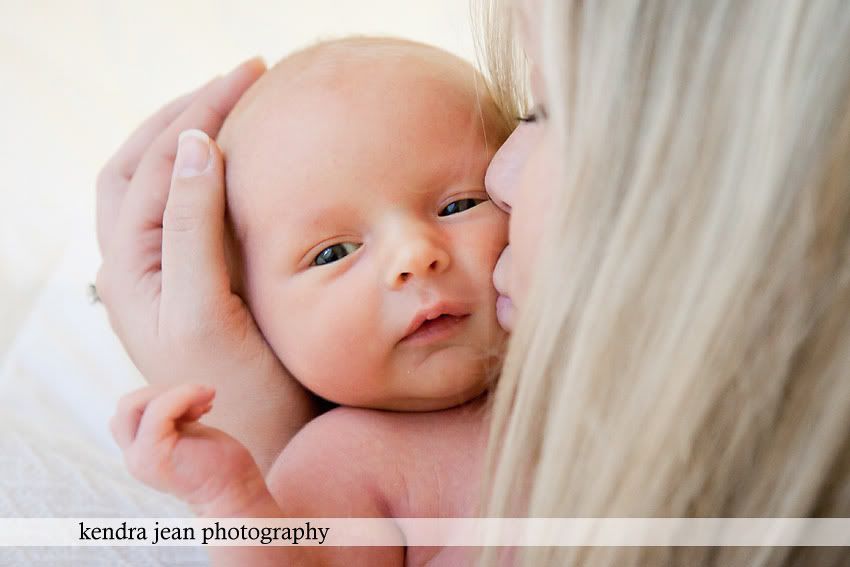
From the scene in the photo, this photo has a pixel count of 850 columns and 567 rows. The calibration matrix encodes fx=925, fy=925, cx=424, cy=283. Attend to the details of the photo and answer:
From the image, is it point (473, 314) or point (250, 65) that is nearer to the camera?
point (473, 314)

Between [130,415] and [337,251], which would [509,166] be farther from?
[130,415]

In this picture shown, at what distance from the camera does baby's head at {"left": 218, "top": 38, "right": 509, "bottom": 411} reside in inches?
29.5

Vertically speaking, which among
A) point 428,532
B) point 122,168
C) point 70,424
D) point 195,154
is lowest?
point 70,424

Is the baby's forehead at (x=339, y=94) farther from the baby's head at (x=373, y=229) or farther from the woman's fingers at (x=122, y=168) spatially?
the woman's fingers at (x=122, y=168)

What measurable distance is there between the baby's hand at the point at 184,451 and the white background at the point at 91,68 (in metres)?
0.78

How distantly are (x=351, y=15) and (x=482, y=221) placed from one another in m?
1.06

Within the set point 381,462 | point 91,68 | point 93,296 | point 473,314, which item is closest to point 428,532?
point 381,462

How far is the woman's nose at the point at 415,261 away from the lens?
714mm

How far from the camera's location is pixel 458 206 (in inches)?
31.1

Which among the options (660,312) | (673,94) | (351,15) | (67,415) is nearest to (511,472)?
(660,312)

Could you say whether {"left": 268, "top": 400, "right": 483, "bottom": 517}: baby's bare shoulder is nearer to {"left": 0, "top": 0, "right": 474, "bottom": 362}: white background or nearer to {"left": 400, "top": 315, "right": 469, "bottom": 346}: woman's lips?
{"left": 400, "top": 315, "right": 469, "bottom": 346}: woman's lips

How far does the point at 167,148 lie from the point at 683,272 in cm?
64

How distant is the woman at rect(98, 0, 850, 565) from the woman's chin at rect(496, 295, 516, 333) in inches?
4.0

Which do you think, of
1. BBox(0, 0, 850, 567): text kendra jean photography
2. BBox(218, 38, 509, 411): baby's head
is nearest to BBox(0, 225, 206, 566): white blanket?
BBox(0, 0, 850, 567): text kendra jean photography
